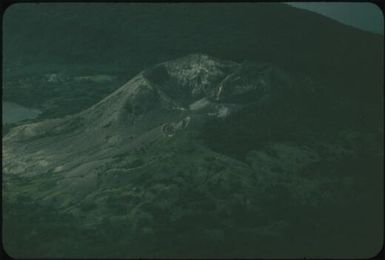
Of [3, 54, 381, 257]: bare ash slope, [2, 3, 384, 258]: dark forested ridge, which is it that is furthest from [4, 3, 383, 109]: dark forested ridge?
[3, 54, 381, 257]: bare ash slope

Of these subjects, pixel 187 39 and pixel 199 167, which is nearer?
pixel 199 167

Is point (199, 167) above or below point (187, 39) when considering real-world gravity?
below

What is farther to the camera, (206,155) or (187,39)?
(187,39)

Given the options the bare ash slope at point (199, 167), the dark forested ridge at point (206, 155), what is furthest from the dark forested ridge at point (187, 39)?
the bare ash slope at point (199, 167)

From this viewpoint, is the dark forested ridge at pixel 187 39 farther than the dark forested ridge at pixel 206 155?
Yes

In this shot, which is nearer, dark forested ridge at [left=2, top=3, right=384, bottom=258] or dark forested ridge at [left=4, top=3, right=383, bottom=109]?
dark forested ridge at [left=2, top=3, right=384, bottom=258]

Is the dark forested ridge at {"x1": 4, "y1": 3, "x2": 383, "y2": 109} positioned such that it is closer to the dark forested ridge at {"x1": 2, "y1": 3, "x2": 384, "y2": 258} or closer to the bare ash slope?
the dark forested ridge at {"x1": 2, "y1": 3, "x2": 384, "y2": 258}

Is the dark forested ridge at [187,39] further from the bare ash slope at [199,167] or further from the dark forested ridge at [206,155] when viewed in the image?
the bare ash slope at [199,167]

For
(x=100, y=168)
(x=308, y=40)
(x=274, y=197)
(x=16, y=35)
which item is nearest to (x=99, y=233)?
(x=100, y=168)

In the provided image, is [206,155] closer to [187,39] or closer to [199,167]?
[199,167]

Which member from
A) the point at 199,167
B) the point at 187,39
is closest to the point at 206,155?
the point at 199,167

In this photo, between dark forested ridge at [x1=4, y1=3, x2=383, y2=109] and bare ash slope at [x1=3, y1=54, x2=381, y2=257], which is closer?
bare ash slope at [x1=3, y1=54, x2=381, y2=257]

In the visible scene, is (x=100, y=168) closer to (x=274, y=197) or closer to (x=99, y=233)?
(x=99, y=233)
